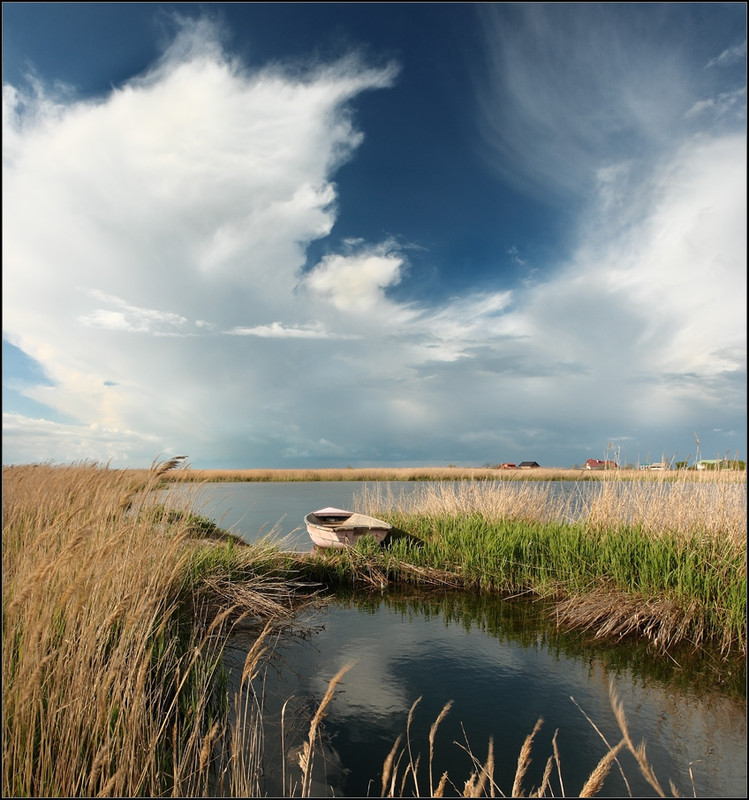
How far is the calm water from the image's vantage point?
388cm

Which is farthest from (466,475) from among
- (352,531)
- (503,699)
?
(503,699)

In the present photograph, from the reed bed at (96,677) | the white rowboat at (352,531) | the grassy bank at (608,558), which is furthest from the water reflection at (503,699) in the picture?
the white rowboat at (352,531)

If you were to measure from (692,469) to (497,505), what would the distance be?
12.4 ft

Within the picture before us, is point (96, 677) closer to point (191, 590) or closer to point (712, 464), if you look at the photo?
point (191, 590)

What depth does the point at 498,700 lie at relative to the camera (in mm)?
5059

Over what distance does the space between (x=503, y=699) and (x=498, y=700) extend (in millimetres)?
59

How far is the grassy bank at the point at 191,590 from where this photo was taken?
8.65ft

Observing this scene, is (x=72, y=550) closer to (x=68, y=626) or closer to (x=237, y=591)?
(x=68, y=626)

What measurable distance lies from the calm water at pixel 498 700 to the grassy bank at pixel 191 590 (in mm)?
212

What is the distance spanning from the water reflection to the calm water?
0.04 ft

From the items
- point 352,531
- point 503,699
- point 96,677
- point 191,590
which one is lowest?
point 503,699

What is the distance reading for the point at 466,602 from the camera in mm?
8539

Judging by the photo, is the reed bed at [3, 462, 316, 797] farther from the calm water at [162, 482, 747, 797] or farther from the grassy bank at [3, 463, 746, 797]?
the calm water at [162, 482, 747, 797]

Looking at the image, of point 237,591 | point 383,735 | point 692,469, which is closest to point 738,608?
point 692,469
